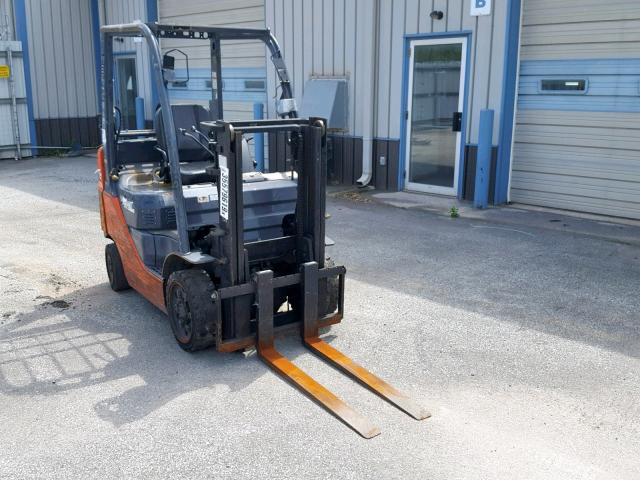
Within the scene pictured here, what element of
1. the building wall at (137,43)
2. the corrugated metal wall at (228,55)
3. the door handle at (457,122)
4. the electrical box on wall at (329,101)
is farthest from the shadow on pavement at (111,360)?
the building wall at (137,43)

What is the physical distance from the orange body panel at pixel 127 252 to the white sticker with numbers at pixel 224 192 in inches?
40.0

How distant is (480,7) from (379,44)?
6.77 ft

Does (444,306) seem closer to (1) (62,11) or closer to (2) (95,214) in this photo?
(2) (95,214)

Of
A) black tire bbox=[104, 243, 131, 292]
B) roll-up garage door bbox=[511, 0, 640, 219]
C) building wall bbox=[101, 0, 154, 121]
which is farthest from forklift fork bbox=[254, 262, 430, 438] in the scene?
building wall bbox=[101, 0, 154, 121]

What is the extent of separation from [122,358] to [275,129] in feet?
6.67

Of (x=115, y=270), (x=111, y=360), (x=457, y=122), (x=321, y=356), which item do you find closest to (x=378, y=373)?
(x=321, y=356)

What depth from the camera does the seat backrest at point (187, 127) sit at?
6035 mm

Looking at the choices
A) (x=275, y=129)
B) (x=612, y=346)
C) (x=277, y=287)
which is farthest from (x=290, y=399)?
(x=612, y=346)

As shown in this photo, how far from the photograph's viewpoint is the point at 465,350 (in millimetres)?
5234

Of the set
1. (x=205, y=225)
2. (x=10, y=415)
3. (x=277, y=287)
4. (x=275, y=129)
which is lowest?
(x=10, y=415)

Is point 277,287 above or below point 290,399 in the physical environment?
above

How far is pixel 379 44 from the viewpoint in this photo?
11633mm

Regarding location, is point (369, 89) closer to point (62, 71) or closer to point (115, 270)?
point (115, 270)

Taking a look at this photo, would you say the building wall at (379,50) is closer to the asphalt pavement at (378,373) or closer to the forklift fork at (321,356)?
the asphalt pavement at (378,373)
